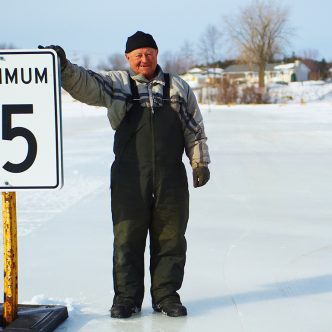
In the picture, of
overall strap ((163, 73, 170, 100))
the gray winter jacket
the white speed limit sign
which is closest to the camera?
the white speed limit sign

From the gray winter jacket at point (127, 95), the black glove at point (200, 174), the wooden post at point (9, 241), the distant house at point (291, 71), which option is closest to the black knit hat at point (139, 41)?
the gray winter jacket at point (127, 95)

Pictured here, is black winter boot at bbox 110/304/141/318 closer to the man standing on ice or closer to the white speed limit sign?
the man standing on ice

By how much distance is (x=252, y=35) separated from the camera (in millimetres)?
70312

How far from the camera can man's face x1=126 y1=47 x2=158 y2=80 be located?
3.44m

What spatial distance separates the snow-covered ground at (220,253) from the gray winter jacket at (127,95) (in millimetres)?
921

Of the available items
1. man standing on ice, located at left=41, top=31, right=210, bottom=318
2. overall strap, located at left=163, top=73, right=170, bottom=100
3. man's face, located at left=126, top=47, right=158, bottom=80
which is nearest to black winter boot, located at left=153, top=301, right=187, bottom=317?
man standing on ice, located at left=41, top=31, right=210, bottom=318

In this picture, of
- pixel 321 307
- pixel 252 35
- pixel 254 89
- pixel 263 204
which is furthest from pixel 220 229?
pixel 252 35

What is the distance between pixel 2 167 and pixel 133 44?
97 cm

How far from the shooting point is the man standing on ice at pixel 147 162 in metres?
3.42

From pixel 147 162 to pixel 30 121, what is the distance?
2.22 feet

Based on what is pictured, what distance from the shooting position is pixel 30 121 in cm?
310

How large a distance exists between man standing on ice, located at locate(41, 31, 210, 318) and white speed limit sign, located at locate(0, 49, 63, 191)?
235 millimetres

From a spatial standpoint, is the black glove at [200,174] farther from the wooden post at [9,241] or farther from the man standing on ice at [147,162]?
the wooden post at [9,241]

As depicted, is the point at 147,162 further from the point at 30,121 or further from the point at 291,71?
the point at 291,71
